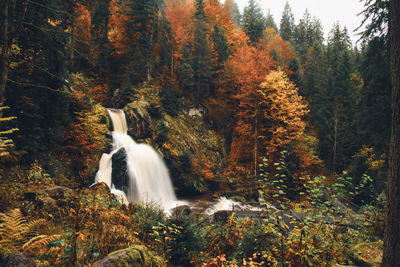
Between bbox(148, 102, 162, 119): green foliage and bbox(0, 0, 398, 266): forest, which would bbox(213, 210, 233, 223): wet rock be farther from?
bbox(148, 102, 162, 119): green foliage

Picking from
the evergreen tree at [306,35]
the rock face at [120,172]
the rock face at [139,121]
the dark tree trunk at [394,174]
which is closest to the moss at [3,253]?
the dark tree trunk at [394,174]

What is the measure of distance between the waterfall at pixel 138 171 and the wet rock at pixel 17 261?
982 centimetres

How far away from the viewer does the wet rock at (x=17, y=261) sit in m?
2.32

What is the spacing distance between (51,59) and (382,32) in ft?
57.6

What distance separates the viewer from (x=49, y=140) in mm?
9953

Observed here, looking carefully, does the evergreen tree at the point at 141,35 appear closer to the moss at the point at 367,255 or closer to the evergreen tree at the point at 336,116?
the moss at the point at 367,255

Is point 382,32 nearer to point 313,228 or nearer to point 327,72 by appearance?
point 313,228

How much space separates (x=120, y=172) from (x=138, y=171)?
1.31 m

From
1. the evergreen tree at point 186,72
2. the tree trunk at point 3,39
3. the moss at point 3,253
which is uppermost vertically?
the evergreen tree at point 186,72

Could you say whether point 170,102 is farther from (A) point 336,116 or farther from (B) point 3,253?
(A) point 336,116

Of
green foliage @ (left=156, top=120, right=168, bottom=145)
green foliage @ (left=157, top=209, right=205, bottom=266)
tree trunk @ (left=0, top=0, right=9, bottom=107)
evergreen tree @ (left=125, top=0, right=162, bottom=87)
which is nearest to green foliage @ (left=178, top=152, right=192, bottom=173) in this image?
green foliage @ (left=156, top=120, right=168, bottom=145)

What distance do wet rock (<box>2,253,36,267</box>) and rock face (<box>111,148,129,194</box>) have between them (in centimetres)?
1121

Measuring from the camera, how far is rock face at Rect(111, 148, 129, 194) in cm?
1323

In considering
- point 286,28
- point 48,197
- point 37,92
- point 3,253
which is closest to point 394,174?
point 3,253
